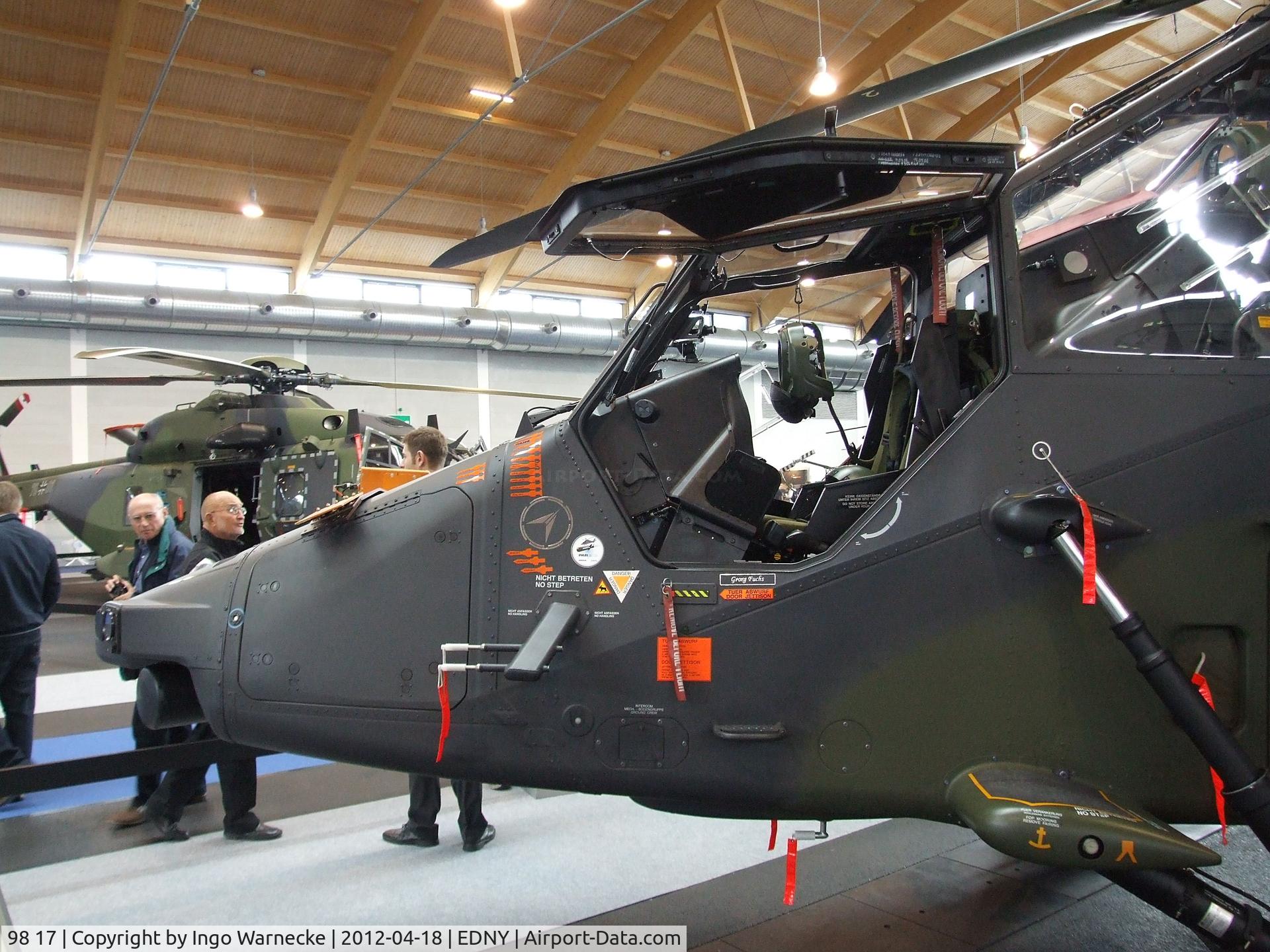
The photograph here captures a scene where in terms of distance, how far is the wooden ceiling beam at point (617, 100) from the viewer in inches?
578

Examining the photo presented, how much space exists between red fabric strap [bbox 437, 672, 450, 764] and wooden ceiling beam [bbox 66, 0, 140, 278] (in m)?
13.5

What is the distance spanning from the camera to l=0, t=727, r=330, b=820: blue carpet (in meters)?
4.98

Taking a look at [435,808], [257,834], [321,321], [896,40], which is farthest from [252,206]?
[435,808]

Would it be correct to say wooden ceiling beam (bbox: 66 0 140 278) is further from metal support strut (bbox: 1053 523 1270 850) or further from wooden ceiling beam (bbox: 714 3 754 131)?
metal support strut (bbox: 1053 523 1270 850)

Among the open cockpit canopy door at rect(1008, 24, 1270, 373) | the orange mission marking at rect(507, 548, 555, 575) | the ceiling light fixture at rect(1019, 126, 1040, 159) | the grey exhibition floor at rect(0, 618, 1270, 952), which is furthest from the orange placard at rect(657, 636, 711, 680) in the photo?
the ceiling light fixture at rect(1019, 126, 1040, 159)

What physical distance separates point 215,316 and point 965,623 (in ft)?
54.6

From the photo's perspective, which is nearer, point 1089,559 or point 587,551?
point 1089,559

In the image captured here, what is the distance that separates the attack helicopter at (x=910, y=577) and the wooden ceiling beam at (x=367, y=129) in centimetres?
1289

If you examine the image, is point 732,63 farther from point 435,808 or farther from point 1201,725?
point 1201,725

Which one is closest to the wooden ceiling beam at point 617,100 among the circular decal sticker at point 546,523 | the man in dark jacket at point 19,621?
the man in dark jacket at point 19,621

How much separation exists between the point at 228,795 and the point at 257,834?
0.27m

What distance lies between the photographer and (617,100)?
16.2 meters

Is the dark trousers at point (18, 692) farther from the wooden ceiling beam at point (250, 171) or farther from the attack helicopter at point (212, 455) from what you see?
the wooden ceiling beam at point (250, 171)

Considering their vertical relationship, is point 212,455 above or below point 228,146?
below
